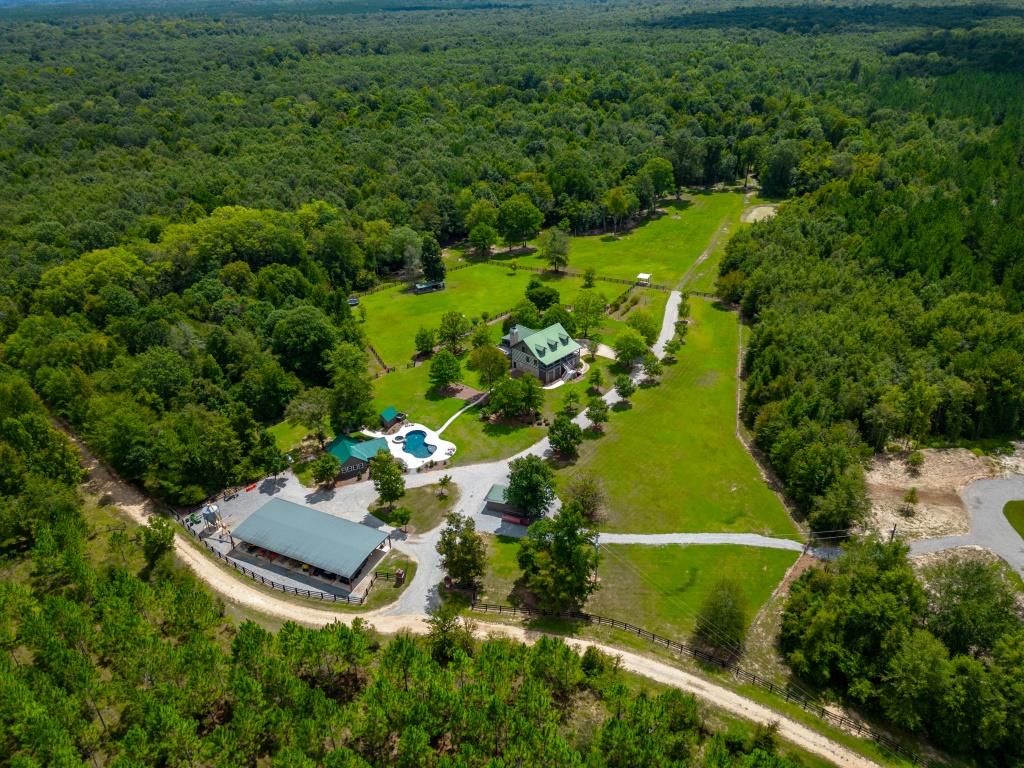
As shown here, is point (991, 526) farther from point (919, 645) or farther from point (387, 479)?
point (387, 479)

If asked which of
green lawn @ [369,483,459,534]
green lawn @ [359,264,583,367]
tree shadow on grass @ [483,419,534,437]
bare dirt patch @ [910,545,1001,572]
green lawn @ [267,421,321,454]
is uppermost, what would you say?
bare dirt patch @ [910,545,1001,572]

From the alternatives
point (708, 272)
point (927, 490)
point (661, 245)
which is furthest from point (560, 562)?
point (661, 245)

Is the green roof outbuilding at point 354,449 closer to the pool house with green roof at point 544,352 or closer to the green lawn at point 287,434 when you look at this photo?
the green lawn at point 287,434

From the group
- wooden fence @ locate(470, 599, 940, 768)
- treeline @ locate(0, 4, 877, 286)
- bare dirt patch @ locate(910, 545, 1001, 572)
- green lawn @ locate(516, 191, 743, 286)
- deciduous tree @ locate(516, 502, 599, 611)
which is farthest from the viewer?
green lawn @ locate(516, 191, 743, 286)

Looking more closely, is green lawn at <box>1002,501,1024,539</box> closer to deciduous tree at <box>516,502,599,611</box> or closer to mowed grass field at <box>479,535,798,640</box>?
mowed grass field at <box>479,535,798,640</box>

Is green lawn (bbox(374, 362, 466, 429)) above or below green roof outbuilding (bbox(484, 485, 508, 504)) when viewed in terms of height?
below

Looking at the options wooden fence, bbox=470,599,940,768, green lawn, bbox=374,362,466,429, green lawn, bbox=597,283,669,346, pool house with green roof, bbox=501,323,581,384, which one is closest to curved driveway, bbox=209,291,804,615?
wooden fence, bbox=470,599,940,768

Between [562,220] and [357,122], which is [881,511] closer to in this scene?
[562,220]
